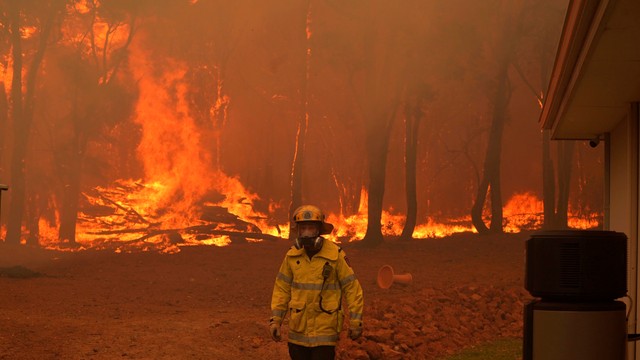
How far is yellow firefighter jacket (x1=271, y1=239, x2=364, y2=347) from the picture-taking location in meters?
6.75

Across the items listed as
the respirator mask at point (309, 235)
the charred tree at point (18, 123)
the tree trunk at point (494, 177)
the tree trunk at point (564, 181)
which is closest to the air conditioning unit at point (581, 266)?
the respirator mask at point (309, 235)

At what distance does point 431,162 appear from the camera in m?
45.5

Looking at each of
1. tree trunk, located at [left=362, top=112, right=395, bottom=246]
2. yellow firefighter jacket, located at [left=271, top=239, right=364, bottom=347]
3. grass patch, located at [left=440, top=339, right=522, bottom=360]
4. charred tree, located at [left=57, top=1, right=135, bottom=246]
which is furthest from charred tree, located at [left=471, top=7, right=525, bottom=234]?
yellow firefighter jacket, located at [left=271, top=239, right=364, bottom=347]

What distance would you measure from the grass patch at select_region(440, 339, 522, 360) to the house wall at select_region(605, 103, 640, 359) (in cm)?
292

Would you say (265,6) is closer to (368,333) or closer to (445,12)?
(445,12)

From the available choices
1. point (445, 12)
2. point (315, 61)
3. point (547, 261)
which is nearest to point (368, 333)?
point (547, 261)

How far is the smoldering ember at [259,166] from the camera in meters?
17.0

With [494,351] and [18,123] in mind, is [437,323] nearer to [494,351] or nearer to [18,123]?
[494,351]

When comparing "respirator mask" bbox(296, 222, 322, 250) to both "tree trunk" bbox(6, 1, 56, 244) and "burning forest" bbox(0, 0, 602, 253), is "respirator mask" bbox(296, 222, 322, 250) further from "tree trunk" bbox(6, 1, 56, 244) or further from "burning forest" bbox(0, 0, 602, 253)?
"tree trunk" bbox(6, 1, 56, 244)

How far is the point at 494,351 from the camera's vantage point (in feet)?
41.2

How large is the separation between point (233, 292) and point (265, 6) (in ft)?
80.8

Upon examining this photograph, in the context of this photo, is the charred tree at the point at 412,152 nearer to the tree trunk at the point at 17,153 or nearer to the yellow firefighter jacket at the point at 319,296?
the tree trunk at the point at 17,153

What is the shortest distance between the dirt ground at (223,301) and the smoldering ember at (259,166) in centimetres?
8

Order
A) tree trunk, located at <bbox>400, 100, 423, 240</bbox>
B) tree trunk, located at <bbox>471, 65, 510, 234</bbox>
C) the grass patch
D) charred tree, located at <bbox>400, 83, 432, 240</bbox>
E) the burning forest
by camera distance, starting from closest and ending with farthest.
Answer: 1. the grass patch
2. tree trunk, located at <bbox>471, 65, 510, 234</bbox>
3. charred tree, located at <bbox>400, 83, 432, 240</bbox>
4. tree trunk, located at <bbox>400, 100, 423, 240</bbox>
5. the burning forest
